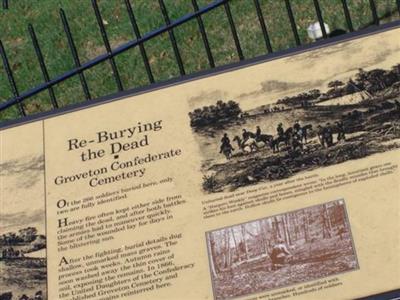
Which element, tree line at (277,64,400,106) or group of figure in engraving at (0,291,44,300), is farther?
tree line at (277,64,400,106)

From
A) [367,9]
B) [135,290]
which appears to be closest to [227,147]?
[135,290]

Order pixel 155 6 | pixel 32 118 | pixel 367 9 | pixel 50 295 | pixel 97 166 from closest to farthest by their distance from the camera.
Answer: pixel 50 295 → pixel 97 166 → pixel 32 118 → pixel 367 9 → pixel 155 6

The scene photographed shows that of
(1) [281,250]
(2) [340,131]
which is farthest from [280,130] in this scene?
(1) [281,250]

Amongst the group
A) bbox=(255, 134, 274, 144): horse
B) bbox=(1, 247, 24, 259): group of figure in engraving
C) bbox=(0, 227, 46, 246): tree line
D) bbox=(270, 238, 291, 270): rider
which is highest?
bbox=(255, 134, 274, 144): horse

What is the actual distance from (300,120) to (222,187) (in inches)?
19.2

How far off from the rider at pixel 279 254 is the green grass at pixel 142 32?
125 inches

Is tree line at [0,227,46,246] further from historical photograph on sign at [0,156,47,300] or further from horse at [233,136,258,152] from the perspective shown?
horse at [233,136,258,152]

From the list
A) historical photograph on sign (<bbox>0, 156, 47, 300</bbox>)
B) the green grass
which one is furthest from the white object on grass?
historical photograph on sign (<bbox>0, 156, 47, 300</bbox>)

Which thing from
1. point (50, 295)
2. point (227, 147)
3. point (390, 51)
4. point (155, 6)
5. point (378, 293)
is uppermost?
point (155, 6)

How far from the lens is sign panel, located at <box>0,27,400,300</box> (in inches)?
133

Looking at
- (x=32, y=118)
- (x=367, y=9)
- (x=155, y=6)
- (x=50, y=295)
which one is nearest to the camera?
(x=50, y=295)

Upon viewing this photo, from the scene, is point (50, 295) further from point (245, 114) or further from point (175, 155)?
point (245, 114)

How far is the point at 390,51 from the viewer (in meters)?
3.81

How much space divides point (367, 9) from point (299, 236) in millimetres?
3520
